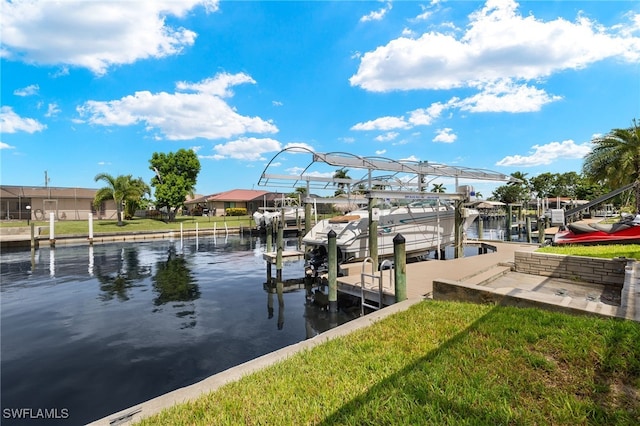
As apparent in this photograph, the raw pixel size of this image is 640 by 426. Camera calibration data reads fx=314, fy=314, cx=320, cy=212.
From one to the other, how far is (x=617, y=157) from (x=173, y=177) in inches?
1606

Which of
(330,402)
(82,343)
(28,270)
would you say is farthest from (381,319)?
(28,270)

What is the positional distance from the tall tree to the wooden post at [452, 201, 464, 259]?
33.9m

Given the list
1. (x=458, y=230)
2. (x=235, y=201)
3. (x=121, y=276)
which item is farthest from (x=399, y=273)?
(x=235, y=201)

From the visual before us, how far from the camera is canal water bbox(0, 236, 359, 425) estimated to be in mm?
4516

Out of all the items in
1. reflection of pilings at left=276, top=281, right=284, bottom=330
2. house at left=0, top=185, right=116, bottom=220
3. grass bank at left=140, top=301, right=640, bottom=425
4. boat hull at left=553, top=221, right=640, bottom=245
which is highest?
house at left=0, top=185, right=116, bottom=220

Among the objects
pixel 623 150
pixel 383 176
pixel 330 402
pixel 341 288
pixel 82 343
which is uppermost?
pixel 623 150

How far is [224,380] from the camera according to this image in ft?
9.36

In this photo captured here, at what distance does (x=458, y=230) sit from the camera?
1230 centimetres

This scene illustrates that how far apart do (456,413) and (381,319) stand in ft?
6.84

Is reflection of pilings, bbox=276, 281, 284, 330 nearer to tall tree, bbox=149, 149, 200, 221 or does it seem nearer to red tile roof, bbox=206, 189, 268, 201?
tall tree, bbox=149, 149, 200, 221

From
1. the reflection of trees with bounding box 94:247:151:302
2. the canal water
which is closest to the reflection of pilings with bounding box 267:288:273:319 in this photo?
the canal water

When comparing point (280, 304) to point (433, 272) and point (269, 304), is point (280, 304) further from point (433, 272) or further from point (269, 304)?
point (433, 272)

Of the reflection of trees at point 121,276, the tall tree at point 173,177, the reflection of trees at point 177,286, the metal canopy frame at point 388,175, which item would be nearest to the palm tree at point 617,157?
the metal canopy frame at point 388,175

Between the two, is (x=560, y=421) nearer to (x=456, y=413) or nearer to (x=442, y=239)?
(x=456, y=413)
